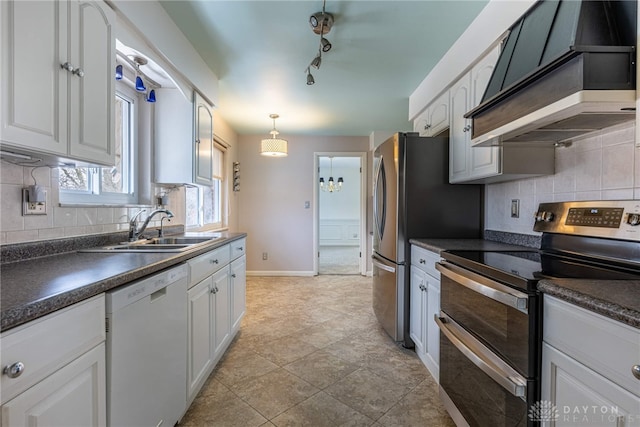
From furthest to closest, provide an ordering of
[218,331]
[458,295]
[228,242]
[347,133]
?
[347,133] < [228,242] < [218,331] < [458,295]

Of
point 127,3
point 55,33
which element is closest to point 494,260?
point 55,33

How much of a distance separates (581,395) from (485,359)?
379 mm

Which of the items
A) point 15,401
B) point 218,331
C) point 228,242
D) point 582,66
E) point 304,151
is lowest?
point 218,331

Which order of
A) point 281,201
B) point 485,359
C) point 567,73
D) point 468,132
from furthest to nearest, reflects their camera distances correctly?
point 281,201, point 468,132, point 485,359, point 567,73

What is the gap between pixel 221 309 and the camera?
6.86 ft

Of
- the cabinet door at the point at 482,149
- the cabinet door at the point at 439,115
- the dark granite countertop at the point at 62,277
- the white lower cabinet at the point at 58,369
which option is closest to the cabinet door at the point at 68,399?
the white lower cabinet at the point at 58,369

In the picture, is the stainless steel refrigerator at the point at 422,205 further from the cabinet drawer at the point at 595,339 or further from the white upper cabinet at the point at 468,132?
the cabinet drawer at the point at 595,339

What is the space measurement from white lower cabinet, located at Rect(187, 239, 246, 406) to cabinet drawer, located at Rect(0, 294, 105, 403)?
26.7 inches

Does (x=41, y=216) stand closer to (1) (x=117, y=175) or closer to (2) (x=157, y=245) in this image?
(2) (x=157, y=245)

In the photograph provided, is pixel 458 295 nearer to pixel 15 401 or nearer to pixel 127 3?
pixel 15 401

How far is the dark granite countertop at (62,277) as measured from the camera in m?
0.71

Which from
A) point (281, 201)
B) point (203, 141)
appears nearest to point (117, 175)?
point (203, 141)

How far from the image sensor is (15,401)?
0.67 meters

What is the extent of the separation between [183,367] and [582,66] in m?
2.10
